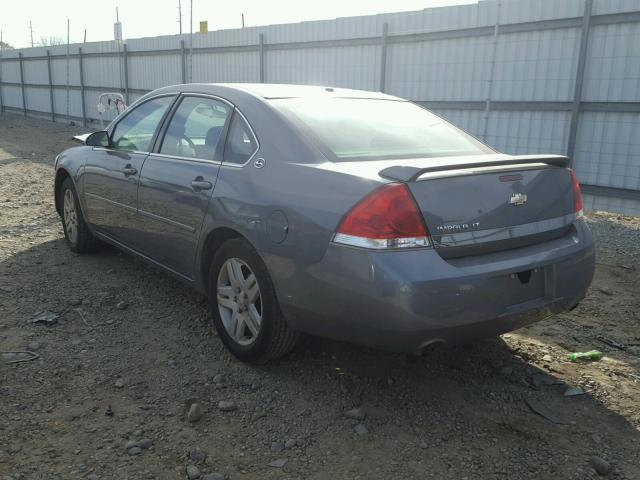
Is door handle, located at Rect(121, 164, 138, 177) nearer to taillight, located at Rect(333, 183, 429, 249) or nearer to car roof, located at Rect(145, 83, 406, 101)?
car roof, located at Rect(145, 83, 406, 101)

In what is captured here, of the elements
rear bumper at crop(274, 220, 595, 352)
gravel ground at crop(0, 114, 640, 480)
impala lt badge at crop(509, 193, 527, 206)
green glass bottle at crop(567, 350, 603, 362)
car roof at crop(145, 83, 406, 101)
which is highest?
car roof at crop(145, 83, 406, 101)

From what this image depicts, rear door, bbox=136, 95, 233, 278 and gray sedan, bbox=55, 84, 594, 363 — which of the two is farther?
rear door, bbox=136, 95, 233, 278

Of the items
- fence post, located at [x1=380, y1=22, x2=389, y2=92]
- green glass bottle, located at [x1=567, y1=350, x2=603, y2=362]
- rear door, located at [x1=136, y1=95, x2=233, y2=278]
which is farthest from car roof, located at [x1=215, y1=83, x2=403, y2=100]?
fence post, located at [x1=380, y1=22, x2=389, y2=92]

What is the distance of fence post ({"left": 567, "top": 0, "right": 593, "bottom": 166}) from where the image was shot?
784 cm

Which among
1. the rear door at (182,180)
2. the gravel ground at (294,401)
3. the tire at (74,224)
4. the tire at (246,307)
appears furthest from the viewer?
the tire at (74,224)

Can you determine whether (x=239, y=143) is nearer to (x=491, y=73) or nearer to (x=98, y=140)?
(x=98, y=140)

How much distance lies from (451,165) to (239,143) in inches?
51.5

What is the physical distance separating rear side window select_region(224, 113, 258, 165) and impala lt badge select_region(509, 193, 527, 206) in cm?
140

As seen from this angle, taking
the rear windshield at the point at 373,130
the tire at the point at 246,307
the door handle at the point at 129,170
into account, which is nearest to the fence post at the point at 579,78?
the rear windshield at the point at 373,130

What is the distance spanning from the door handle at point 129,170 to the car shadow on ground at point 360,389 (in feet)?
3.09

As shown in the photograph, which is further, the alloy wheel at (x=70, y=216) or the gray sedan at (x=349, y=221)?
the alloy wheel at (x=70, y=216)

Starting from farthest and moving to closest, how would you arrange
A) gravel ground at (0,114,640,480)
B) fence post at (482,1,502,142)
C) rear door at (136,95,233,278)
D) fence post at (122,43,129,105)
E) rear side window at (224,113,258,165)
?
fence post at (122,43,129,105) < fence post at (482,1,502,142) < rear door at (136,95,233,278) < rear side window at (224,113,258,165) < gravel ground at (0,114,640,480)

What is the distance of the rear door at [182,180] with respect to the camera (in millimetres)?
3693

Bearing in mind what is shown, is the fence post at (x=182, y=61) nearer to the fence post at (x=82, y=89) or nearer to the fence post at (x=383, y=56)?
the fence post at (x=82, y=89)
